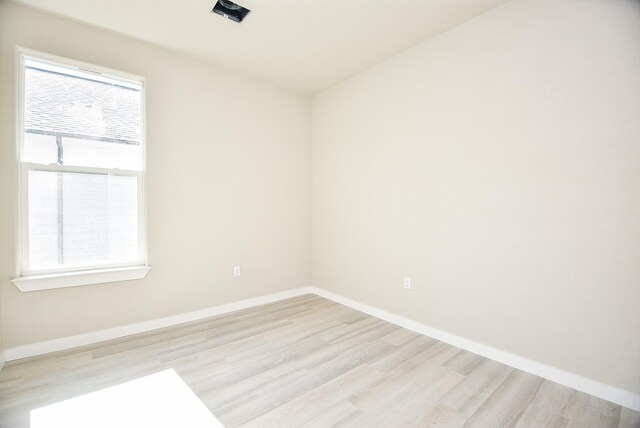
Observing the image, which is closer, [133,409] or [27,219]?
[133,409]

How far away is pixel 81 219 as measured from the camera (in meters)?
2.57

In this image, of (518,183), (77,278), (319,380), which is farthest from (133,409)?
(518,183)

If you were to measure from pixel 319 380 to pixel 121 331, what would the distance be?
6.45 feet

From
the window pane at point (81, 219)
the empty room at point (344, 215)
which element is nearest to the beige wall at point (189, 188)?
the empty room at point (344, 215)

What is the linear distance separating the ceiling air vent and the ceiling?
0.05 m

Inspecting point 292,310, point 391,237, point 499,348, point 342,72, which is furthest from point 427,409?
point 342,72

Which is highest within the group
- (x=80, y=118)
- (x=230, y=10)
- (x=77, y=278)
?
(x=230, y=10)

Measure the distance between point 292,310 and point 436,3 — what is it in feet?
10.7

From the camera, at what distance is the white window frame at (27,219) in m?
2.29

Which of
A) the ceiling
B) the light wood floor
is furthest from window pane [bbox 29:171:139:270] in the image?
the ceiling

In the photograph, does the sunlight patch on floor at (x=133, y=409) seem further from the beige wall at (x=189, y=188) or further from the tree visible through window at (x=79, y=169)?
the tree visible through window at (x=79, y=169)

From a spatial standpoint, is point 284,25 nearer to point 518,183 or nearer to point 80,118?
point 80,118

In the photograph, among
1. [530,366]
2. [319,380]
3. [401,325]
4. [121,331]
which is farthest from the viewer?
[401,325]

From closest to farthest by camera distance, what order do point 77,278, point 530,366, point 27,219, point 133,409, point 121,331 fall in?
point 133,409 → point 530,366 → point 27,219 → point 77,278 → point 121,331
